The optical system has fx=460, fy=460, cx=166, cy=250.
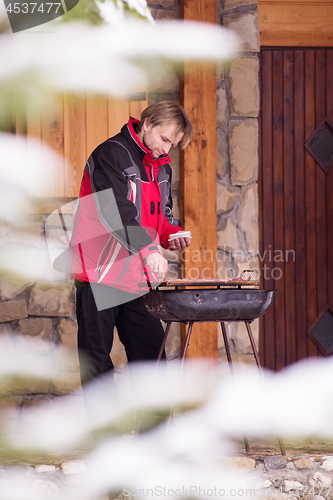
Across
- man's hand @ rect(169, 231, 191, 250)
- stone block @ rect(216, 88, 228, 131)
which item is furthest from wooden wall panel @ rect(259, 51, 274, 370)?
man's hand @ rect(169, 231, 191, 250)

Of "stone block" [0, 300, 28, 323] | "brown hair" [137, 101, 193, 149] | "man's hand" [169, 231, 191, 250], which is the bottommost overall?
"stone block" [0, 300, 28, 323]

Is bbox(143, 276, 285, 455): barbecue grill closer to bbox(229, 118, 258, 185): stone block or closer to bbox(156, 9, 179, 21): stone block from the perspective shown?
bbox(229, 118, 258, 185): stone block

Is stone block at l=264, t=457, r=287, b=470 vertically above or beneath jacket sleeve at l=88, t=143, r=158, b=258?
beneath

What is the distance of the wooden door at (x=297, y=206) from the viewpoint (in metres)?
3.42

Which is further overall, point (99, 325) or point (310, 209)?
point (310, 209)

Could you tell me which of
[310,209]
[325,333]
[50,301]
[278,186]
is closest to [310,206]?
[310,209]

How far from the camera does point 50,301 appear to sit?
2887 millimetres

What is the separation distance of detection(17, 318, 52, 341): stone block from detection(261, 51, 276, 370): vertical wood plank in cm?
156

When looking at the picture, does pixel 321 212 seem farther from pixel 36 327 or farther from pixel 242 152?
pixel 36 327

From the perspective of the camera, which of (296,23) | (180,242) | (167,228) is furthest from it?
(296,23)

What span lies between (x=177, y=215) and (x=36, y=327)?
45.0 inches

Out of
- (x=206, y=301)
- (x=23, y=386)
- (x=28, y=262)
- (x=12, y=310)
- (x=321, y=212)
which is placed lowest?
(x=23, y=386)

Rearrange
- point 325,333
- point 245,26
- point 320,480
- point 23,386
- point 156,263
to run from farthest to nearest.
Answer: point 325,333
point 245,26
point 23,386
point 320,480
point 156,263

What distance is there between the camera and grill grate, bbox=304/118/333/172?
344cm
